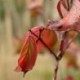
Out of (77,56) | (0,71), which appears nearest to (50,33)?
(77,56)

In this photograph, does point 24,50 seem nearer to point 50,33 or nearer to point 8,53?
point 50,33

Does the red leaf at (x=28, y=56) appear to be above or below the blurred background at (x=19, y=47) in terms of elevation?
above

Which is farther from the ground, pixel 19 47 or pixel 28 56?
pixel 28 56

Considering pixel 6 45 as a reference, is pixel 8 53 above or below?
below

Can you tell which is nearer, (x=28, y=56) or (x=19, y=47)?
(x=28, y=56)
